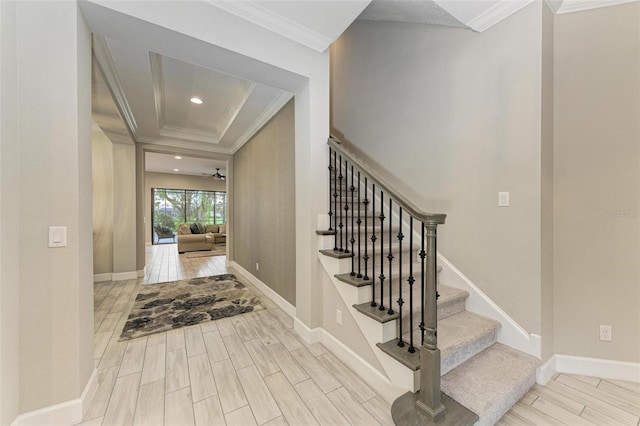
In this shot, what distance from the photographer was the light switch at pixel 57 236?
1.38 metres

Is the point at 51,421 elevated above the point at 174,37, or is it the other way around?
the point at 174,37

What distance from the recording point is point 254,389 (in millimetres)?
1719

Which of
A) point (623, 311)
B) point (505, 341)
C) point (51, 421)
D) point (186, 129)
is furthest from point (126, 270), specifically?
point (623, 311)

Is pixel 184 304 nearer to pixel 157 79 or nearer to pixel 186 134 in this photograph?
pixel 157 79

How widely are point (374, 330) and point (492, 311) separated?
1094 millimetres

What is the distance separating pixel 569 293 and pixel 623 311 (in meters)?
0.32

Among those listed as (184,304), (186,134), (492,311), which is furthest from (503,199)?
(186,134)

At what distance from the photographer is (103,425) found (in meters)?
1.42

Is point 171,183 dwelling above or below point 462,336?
above

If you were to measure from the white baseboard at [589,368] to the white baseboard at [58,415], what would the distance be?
300 cm

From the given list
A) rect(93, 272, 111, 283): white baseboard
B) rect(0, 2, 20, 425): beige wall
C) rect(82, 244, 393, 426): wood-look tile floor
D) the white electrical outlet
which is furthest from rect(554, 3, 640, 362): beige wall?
rect(93, 272, 111, 283): white baseboard

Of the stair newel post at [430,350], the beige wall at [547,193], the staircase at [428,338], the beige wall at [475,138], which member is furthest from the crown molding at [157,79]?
the beige wall at [547,193]

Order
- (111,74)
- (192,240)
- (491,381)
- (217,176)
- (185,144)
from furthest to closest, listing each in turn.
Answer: (217,176) → (192,240) → (185,144) → (111,74) → (491,381)

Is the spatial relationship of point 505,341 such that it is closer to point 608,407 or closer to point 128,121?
point 608,407
